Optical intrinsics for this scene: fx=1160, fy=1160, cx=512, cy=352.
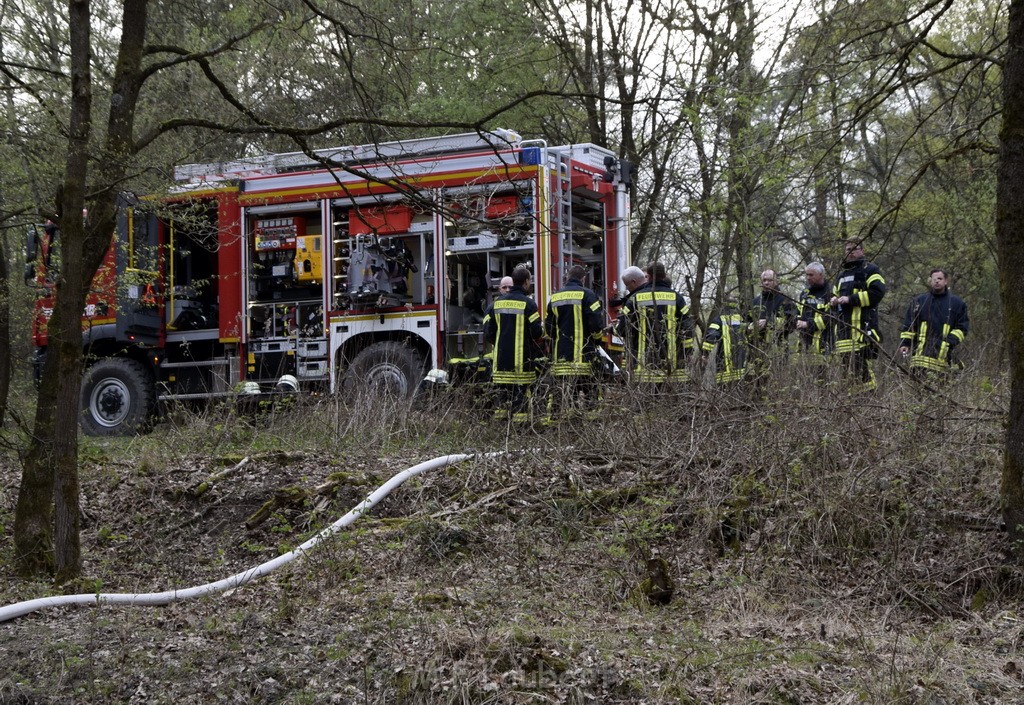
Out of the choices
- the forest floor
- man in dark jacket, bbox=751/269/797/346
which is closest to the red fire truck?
man in dark jacket, bbox=751/269/797/346

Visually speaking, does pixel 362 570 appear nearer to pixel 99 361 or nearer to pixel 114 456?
pixel 114 456

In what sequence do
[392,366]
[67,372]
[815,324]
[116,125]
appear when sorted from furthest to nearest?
1. [392,366]
2. [815,324]
3. [116,125]
4. [67,372]

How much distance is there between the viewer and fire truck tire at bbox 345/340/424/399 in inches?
453

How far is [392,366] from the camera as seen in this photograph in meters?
11.5

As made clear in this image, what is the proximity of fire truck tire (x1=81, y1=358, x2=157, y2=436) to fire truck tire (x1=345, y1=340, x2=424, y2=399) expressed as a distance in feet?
9.17

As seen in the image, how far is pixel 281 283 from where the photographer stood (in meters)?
12.9

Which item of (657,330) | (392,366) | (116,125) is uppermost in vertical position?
(116,125)

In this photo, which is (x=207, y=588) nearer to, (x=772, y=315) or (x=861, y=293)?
(x=772, y=315)

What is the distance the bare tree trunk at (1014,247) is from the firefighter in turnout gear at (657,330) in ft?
7.85

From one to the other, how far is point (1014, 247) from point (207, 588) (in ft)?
15.0

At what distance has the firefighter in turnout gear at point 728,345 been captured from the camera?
812cm

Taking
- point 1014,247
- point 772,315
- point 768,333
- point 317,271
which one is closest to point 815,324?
point 772,315

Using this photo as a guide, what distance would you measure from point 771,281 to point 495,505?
350 cm

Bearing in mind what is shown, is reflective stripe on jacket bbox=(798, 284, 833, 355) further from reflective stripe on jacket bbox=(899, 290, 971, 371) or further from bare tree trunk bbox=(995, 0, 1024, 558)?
bare tree trunk bbox=(995, 0, 1024, 558)
